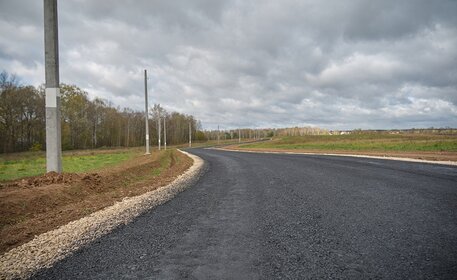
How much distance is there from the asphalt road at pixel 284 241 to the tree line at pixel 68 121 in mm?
54495

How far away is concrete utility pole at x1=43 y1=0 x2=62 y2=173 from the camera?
9977 millimetres

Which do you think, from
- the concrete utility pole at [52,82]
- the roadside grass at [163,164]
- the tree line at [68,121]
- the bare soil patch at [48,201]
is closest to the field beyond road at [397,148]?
the roadside grass at [163,164]

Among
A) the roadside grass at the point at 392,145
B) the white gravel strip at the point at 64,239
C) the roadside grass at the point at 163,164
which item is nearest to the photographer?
the white gravel strip at the point at 64,239

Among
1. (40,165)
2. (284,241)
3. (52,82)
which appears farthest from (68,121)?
(284,241)

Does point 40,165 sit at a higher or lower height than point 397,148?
lower

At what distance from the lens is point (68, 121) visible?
198 ft

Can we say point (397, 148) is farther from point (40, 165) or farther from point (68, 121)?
point (68, 121)

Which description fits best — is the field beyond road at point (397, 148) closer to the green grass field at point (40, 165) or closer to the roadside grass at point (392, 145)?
the roadside grass at point (392, 145)

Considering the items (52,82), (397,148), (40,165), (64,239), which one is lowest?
(40,165)

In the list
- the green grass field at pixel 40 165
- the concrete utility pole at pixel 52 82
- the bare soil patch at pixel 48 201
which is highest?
the concrete utility pole at pixel 52 82

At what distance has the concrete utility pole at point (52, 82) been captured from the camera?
393 inches

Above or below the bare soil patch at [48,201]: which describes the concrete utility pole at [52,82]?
above

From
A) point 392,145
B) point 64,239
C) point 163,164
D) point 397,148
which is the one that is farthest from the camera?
point 392,145

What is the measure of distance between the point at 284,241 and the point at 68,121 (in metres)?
67.4
